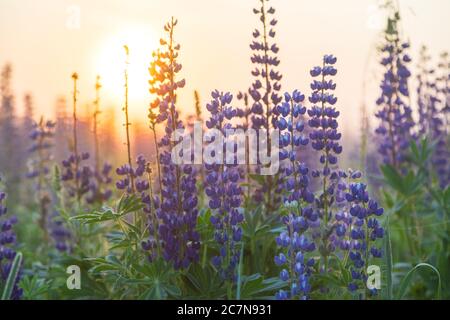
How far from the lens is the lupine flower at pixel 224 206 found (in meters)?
2.19

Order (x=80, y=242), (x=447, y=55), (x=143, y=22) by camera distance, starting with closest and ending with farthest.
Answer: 1. (x=143, y=22)
2. (x=80, y=242)
3. (x=447, y=55)

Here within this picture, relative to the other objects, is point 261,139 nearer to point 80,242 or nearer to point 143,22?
point 143,22

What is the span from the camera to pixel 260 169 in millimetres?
2717

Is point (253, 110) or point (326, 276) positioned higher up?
point (253, 110)

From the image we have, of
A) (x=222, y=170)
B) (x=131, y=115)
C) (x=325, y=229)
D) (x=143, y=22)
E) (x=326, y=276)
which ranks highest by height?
(x=143, y=22)

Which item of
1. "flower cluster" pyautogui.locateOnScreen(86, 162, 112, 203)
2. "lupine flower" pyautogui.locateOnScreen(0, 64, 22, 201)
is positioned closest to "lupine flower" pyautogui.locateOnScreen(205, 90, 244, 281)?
"flower cluster" pyautogui.locateOnScreen(86, 162, 112, 203)

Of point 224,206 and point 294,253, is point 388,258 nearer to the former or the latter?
point 294,253

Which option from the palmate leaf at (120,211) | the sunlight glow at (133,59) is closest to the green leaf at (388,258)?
the palmate leaf at (120,211)

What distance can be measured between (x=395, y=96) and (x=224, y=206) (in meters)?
Result: 1.62

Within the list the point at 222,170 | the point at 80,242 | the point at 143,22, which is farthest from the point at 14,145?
the point at 222,170

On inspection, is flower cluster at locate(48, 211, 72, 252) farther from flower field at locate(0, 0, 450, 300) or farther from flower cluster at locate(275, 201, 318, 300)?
flower cluster at locate(275, 201, 318, 300)

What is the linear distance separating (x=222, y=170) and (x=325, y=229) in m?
0.40

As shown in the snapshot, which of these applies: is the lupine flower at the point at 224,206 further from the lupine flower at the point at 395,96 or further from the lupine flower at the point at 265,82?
the lupine flower at the point at 395,96

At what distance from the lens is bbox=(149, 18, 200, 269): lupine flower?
87.0 inches
